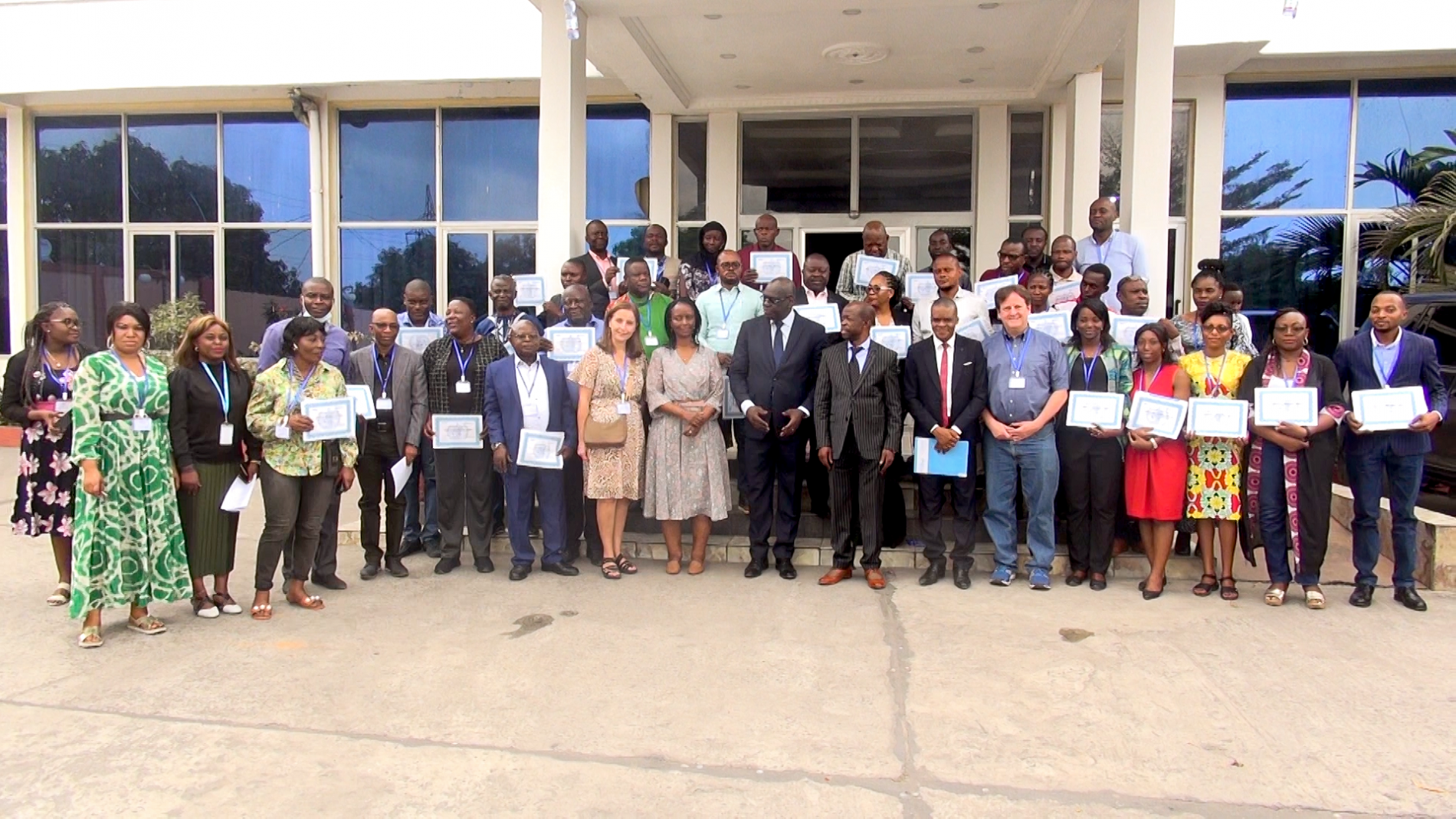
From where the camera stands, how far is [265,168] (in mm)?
13742

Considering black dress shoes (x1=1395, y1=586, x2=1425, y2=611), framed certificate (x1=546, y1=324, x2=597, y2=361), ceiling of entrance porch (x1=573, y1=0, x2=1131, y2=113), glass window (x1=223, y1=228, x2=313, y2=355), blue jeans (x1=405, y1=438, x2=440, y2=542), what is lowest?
black dress shoes (x1=1395, y1=586, x2=1425, y2=611)

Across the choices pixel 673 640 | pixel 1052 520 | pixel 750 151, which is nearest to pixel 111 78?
pixel 750 151

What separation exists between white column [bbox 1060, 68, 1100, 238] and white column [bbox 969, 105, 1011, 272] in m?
1.29

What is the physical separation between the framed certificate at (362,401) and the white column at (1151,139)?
5.89 metres

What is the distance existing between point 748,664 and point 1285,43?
34.0 ft

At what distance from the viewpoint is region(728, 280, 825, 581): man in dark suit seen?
20.5 ft

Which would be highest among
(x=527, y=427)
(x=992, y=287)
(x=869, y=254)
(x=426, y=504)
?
(x=869, y=254)

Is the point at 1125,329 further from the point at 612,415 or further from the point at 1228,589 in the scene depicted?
the point at 612,415

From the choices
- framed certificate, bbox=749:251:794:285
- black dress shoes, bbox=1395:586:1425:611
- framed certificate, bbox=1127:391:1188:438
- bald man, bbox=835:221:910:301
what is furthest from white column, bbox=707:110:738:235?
black dress shoes, bbox=1395:586:1425:611

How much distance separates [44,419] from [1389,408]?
783cm

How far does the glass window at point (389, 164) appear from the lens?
44.1ft

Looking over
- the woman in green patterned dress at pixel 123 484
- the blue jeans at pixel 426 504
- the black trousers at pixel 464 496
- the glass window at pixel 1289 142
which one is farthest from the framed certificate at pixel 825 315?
the glass window at pixel 1289 142

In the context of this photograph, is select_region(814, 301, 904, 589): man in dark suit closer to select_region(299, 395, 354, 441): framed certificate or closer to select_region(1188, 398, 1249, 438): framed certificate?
select_region(1188, 398, 1249, 438): framed certificate

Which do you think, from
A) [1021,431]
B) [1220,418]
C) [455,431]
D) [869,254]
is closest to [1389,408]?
[1220,418]
